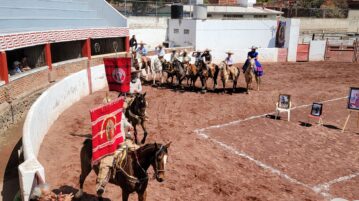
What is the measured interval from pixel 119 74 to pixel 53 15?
49.8 ft

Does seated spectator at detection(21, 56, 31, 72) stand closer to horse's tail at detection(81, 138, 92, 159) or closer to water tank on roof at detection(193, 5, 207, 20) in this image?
horse's tail at detection(81, 138, 92, 159)

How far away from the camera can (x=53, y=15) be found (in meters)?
25.2

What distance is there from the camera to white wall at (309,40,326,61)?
110 ft

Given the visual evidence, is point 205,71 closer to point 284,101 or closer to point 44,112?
point 284,101

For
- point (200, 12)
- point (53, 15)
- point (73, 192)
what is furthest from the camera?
point (200, 12)

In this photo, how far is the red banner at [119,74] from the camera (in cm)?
1238

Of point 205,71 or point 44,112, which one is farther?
point 205,71

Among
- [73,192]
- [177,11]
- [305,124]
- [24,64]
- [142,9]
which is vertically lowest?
[73,192]

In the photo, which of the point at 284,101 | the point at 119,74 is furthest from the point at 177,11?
the point at 119,74

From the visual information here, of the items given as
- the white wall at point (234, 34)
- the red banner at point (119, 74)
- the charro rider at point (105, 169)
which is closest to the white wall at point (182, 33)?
the white wall at point (234, 34)

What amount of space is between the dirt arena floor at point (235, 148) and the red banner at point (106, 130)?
189 cm

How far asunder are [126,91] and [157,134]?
7.19 ft

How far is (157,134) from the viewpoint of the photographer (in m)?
13.7

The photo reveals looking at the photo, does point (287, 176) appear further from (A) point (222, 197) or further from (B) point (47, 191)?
(B) point (47, 191)
